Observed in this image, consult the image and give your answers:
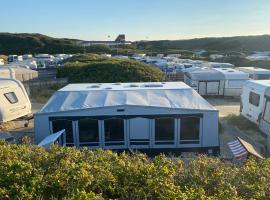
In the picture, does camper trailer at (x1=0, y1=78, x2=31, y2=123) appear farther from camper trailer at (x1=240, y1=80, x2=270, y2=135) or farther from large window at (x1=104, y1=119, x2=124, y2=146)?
camper trailer at (x1=240, y1=80, x2=270, y2=135)

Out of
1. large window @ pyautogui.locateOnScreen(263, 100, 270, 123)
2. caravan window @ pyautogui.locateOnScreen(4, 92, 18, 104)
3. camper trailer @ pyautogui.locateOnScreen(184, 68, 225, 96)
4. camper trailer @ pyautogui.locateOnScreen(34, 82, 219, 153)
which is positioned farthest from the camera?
camper trailer @ pyautogui.locateOnScreen(184, 68, 225, 96)

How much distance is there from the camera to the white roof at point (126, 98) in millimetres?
12094

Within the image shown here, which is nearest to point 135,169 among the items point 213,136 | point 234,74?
point 213,136

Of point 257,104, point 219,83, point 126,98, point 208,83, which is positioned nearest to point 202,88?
point 208,83

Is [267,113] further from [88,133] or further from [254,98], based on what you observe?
[88,133]

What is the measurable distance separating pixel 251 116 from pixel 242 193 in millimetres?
11580

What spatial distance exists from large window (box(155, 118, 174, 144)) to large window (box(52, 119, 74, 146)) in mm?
3154

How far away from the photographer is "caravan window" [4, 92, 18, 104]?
14.9 meters

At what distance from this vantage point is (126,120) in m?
11.8

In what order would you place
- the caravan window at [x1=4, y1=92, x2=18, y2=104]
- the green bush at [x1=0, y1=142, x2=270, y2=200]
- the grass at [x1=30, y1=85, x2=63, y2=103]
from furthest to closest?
the grass at [x1=30, y1=85, x2=63, y2=103], the caravan window at [x1=4, y1=92, x2=18, y2=104], the green bush at [x1=0, y1=142, x2=270, y2=200]

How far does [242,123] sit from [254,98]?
1529 mm

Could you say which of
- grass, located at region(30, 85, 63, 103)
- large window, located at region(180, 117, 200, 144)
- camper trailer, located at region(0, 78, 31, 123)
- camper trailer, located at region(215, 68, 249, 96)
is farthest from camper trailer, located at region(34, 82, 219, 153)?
camper trailer, located at region(215, 68, 249, 96)

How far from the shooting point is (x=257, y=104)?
48.1 feet

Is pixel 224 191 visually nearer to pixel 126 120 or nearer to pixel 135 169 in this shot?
pixel 135 169
